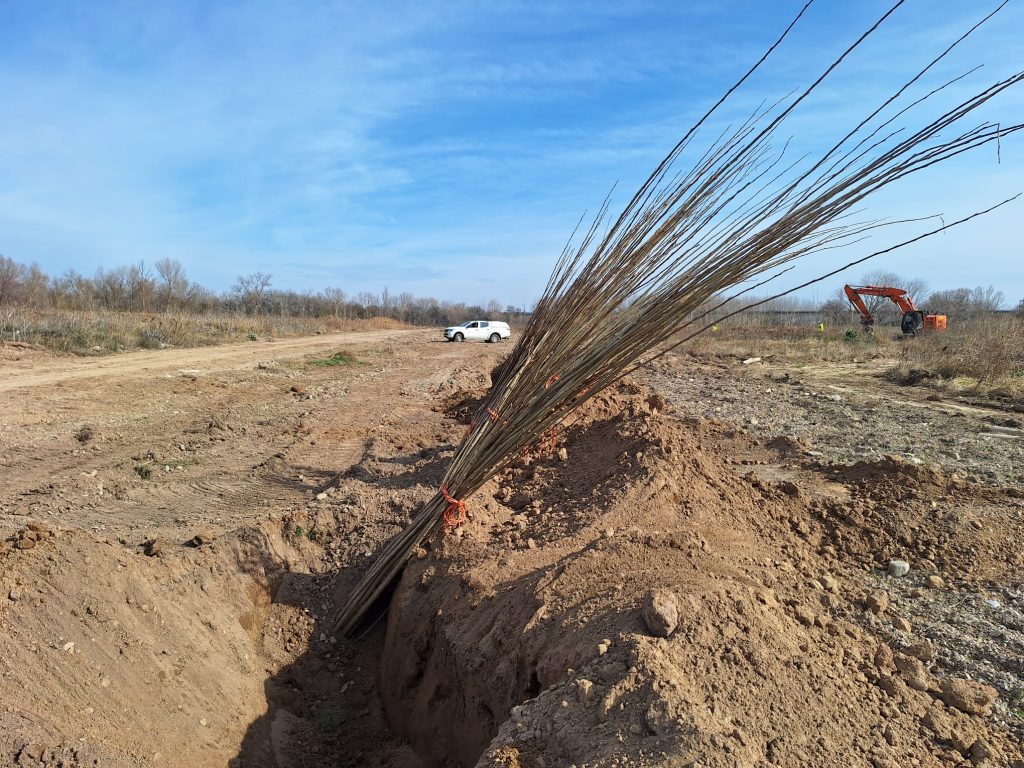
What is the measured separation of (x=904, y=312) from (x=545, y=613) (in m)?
24.4

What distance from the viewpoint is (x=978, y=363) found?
12.0 metres

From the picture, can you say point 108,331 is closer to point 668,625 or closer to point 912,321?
point 668,625

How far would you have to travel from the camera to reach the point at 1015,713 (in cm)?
204

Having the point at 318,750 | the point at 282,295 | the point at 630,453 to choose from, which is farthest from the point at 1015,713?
the point at 282,295

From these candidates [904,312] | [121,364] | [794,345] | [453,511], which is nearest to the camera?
[453,511]

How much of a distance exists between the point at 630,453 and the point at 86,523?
3.74m

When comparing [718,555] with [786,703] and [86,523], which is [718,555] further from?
[86,523]

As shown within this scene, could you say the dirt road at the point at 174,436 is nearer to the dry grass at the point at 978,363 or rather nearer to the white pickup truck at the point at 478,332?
the dry grass at the point at 978,363

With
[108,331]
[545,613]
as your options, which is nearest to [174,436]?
[545,613]

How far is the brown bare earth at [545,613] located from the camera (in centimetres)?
179

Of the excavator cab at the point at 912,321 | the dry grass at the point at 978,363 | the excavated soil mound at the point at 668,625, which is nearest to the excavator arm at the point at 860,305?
the excavator cab at the point at 912,321

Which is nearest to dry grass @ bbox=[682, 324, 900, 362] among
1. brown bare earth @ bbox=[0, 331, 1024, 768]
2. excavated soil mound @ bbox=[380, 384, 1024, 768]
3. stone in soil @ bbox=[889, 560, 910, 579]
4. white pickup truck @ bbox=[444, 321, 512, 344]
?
white pickup truck @ bbox=[444, 321, 512, 344]

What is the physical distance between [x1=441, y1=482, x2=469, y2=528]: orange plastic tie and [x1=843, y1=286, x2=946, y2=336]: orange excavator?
2124 centimetres

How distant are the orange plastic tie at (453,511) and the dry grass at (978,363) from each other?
1058 cm
